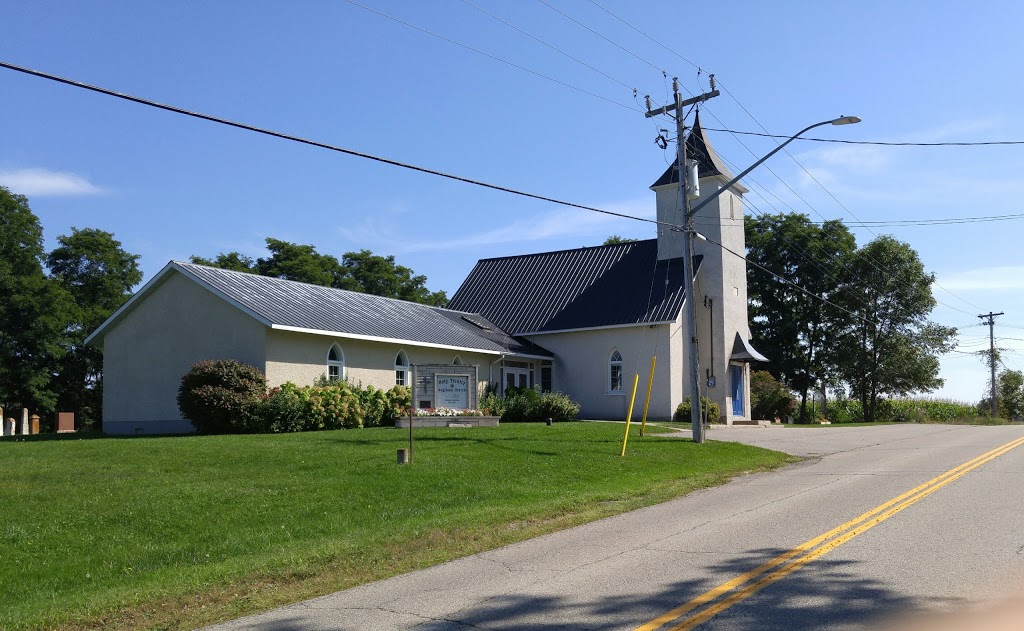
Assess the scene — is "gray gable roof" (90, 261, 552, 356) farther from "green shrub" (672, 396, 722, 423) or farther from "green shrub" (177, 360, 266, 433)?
"green shrub" (672, 396, 722, 423)

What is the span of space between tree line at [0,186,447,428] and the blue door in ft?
95.6

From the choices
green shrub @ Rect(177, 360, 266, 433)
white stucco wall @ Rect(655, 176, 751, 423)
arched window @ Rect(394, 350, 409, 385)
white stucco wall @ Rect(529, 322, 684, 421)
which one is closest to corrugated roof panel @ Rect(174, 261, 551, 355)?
arched window @ Rect(394, 350, 409, 385)

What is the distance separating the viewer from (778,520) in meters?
10.8

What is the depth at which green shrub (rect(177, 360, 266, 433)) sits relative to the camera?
23.8 meters

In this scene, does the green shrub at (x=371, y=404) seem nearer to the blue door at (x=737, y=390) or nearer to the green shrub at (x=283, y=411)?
the green shrub at (x=283, y=411)

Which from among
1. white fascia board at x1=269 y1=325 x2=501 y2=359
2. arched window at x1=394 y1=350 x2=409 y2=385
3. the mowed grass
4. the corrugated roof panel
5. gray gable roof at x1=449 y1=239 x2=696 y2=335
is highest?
gray gable roof at x1=449 y1=239 x2=696 y2=335

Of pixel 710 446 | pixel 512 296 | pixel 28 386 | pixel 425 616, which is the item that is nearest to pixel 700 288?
pixel 512 296

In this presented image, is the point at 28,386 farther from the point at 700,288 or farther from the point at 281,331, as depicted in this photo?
the point at 700,288

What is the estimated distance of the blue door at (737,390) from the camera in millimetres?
36906

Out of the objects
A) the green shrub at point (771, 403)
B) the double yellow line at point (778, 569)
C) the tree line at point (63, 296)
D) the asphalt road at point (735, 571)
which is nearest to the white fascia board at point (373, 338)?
the asphalt road at point (735, 571)

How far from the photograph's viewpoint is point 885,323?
2000 inches

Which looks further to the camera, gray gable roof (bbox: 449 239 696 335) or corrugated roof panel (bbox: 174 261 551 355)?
gray gable roof (bbox: 449 239 696 335)

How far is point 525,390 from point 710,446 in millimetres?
12282

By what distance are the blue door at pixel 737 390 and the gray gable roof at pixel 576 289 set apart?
467cm
